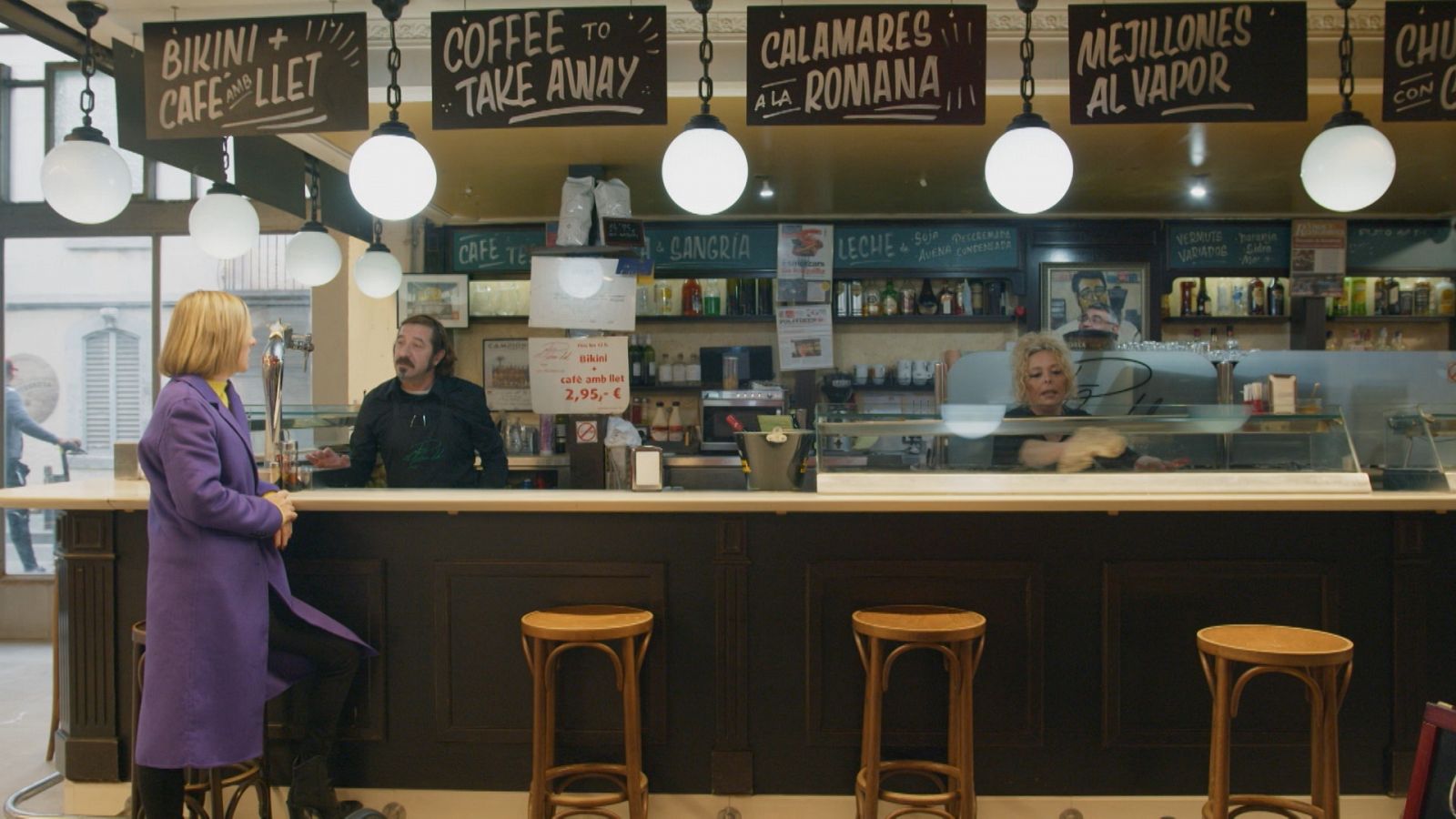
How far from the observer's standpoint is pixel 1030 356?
4.21 meters

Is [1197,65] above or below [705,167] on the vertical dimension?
above

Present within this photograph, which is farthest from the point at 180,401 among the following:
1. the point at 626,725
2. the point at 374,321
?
the point at 374,321

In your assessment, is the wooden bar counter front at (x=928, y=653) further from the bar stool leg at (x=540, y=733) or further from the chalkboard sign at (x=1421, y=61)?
the chalkboard sign at (x=1421, y=61)

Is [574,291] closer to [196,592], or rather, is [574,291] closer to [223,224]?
[223,224]

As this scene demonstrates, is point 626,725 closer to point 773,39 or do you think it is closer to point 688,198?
point 688,198

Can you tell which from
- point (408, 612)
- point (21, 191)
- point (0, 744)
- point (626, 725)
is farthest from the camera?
point (21, 191)

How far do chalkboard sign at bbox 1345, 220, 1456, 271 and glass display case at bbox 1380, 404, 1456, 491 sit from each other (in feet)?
15.1

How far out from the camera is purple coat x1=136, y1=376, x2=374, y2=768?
2.66 metres

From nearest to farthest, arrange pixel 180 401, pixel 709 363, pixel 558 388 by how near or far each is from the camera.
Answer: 1. pixel 180 401
2. pixel 558 388
3. pixel 709 363

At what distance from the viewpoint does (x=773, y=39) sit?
358 centimetres

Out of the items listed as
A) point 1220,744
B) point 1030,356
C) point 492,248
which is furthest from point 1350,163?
point 492,248

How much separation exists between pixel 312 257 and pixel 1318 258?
22.1ft

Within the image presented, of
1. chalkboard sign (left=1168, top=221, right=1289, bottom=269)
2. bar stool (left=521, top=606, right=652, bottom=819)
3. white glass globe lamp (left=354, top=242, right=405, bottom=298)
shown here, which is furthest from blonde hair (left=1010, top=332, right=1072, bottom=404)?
chalkboard sign (left=1168, top=221, right=1289, bottom=269)

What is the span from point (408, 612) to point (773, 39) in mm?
2332
